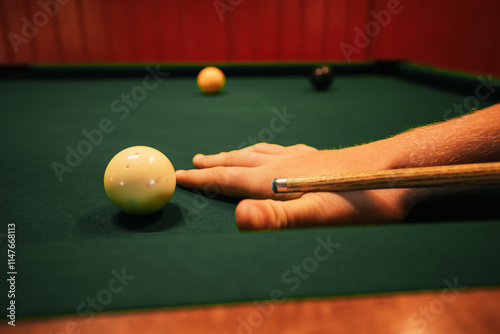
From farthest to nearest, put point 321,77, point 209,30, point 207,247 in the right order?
point 209,30, point 321,77, point 207,247

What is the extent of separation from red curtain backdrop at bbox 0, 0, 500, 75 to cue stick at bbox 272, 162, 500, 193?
15.8 feet

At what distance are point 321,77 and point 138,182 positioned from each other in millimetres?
2373

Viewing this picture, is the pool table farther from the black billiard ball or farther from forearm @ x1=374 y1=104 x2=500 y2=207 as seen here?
the black billiard ball

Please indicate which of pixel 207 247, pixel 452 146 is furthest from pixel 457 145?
pixel 207 247

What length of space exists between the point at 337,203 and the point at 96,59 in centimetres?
547

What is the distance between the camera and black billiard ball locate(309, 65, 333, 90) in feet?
10.1

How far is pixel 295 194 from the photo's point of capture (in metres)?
0.98

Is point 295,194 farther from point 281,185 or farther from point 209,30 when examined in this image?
point 209,30

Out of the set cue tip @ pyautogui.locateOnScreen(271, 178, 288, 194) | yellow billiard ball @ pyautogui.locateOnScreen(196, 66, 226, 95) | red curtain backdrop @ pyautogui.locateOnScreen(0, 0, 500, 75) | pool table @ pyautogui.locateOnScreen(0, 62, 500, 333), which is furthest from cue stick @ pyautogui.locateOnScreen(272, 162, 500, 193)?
red curtain backdrop @ pyautogui.locateOnScreen(0, 0, 500, 75)

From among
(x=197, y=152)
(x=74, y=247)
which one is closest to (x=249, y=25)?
(x=197, y=152)

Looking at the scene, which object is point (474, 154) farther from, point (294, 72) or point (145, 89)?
point (294, 72)

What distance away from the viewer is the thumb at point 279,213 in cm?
74

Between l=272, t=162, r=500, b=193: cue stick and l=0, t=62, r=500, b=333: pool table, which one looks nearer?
l=0, t=62, r=500, b=333: pool table

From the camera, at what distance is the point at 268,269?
0.56m
